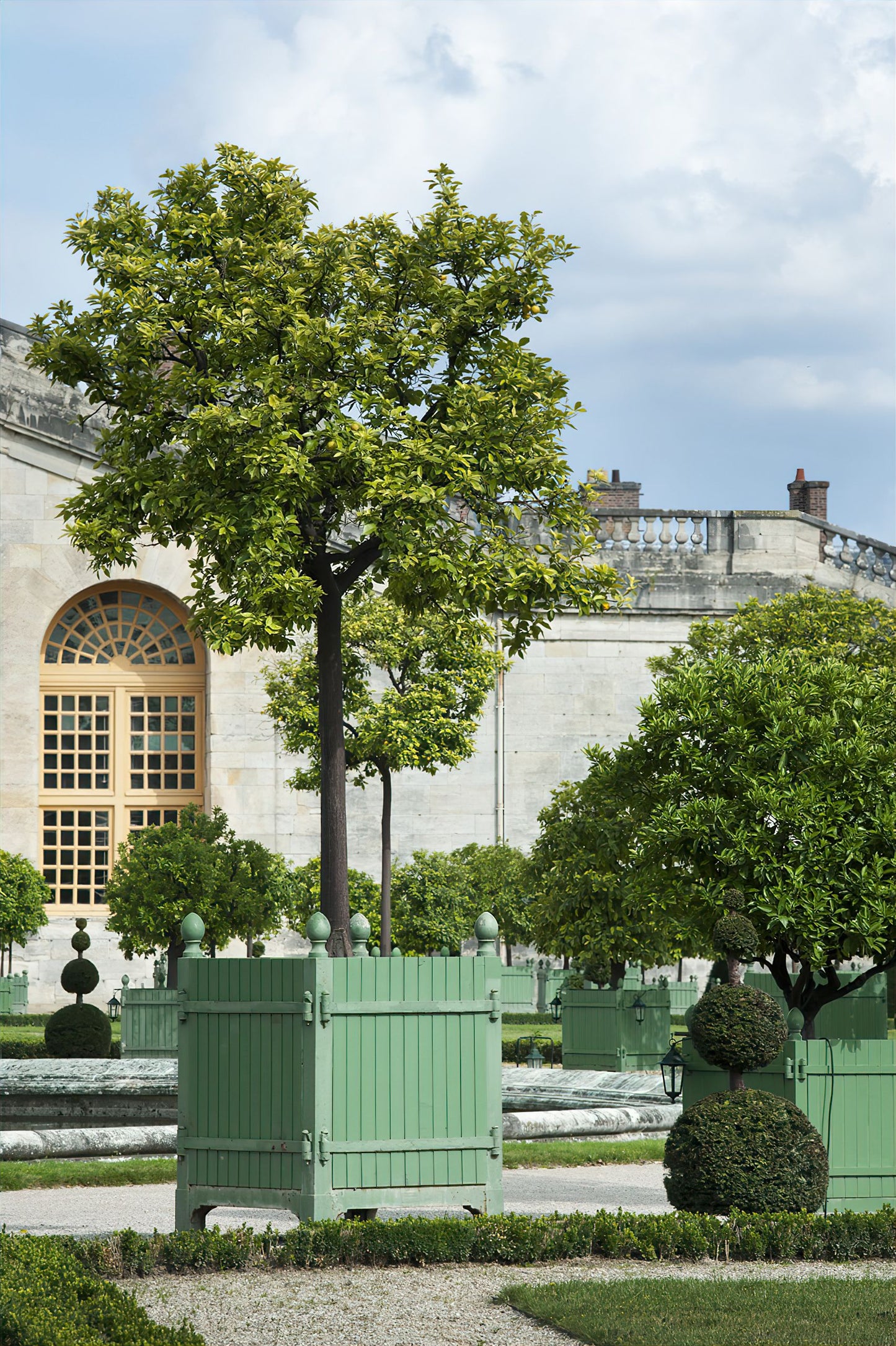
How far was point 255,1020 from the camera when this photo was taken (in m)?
11.4

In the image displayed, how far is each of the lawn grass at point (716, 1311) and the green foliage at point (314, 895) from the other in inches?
800

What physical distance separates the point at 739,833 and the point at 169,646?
90.0ft

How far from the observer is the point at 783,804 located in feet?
48.8

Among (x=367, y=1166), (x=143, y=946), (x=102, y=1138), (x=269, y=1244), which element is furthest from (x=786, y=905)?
(x=143, y=946)

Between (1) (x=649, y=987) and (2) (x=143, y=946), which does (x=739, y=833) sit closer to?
(1) (x=649, y=987)

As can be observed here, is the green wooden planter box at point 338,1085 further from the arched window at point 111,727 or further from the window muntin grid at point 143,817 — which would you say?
the window muntin grid at point 143,817

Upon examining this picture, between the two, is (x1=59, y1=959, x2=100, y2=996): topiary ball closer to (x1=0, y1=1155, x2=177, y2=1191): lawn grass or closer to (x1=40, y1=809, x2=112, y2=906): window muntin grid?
(x1=0, y1=1155, x2=177, y2=1191): lawn grass

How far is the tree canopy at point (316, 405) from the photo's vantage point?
13969 millimetres

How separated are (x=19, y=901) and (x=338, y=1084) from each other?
22.5 m

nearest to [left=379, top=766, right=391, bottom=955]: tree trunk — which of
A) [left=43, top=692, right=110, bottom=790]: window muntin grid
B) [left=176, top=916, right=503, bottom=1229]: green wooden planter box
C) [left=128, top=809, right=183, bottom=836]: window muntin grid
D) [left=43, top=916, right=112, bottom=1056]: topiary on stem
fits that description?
[left=43, top=916, right=112, bottom=1056]: topiary on stem

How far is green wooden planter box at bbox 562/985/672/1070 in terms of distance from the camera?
961 inches

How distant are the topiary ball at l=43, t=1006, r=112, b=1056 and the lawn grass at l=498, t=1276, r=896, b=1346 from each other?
15985 mm

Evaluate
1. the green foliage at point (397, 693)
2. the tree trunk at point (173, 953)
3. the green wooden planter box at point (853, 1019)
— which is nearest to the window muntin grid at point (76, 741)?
Answer: the green foliage at point (397, 693)

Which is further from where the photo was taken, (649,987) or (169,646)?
(169,646)
